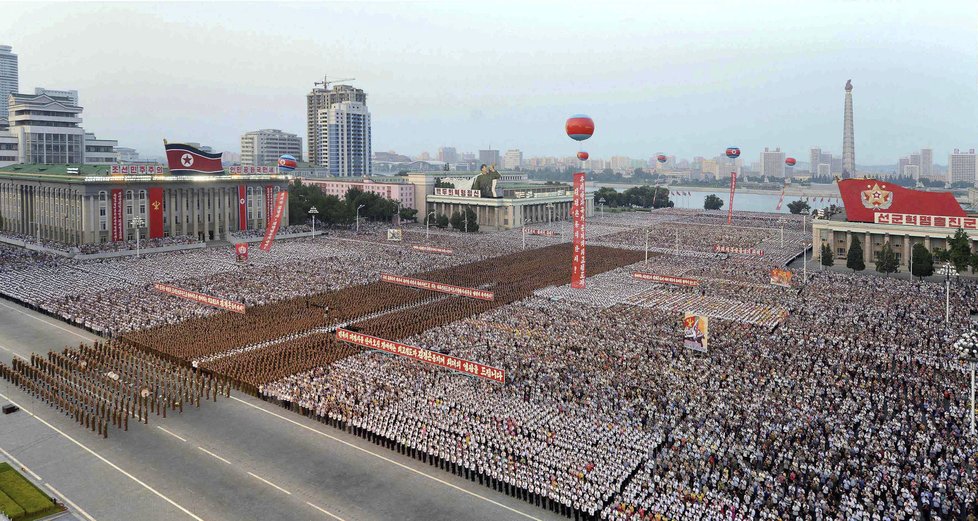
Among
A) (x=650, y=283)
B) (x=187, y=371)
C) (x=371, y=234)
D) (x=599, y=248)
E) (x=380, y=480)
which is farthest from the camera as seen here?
(x=371, y=234)

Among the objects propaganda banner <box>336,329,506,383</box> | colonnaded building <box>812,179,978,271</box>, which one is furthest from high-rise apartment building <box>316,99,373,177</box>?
propaganda banner <box>336,329,506,383</box>

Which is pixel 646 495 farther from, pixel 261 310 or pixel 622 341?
pixel 261 310

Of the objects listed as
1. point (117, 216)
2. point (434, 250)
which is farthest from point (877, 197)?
point (117, 216)

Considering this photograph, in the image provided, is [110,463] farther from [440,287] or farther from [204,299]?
[440,287]

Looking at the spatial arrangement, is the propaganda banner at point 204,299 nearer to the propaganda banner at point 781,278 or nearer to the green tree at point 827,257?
the propaganda banner at point 781,278

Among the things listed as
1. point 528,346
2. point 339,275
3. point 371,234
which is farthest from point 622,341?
point 371,234

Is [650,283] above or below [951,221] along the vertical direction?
below

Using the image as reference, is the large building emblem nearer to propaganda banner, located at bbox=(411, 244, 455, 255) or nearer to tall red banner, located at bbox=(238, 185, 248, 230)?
propaganda banner, located at bbox=(411, 244, 455, 255)
